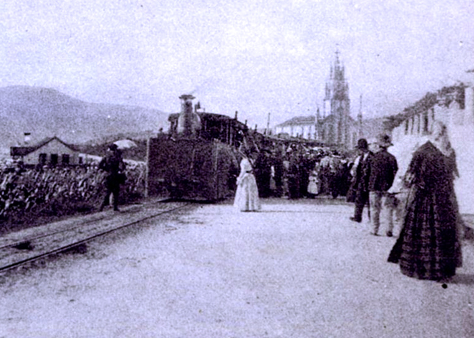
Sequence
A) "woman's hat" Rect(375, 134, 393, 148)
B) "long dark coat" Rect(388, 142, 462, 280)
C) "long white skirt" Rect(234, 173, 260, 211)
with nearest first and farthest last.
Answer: "long dark coat" Rect(388, 142, 462, 280), "woman's hat" Rect(375, 134, 393, 148), "long white skirt" Rect(234, 173, 260, 211)

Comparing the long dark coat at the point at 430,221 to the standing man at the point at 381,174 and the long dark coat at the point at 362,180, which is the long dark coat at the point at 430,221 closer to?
the standing man at the point at 381,174

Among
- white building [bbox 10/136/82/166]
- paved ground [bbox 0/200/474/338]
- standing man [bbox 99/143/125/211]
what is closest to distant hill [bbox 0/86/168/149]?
white building [bbox 10/136/82/166]

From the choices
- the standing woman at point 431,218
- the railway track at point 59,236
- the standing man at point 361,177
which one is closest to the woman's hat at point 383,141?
the standing man at point 361,177

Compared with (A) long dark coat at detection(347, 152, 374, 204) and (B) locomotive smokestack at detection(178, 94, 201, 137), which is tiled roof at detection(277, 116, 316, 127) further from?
(A) long dark coat at detection(347, 152, 374, 204)

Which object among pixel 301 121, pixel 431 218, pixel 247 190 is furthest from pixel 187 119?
pixel 301 121

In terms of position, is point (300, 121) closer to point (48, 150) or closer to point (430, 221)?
point (48, 150)

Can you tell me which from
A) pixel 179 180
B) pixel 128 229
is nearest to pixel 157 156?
pixel 179 180

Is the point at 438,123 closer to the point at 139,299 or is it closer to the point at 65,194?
the point at 139,299
